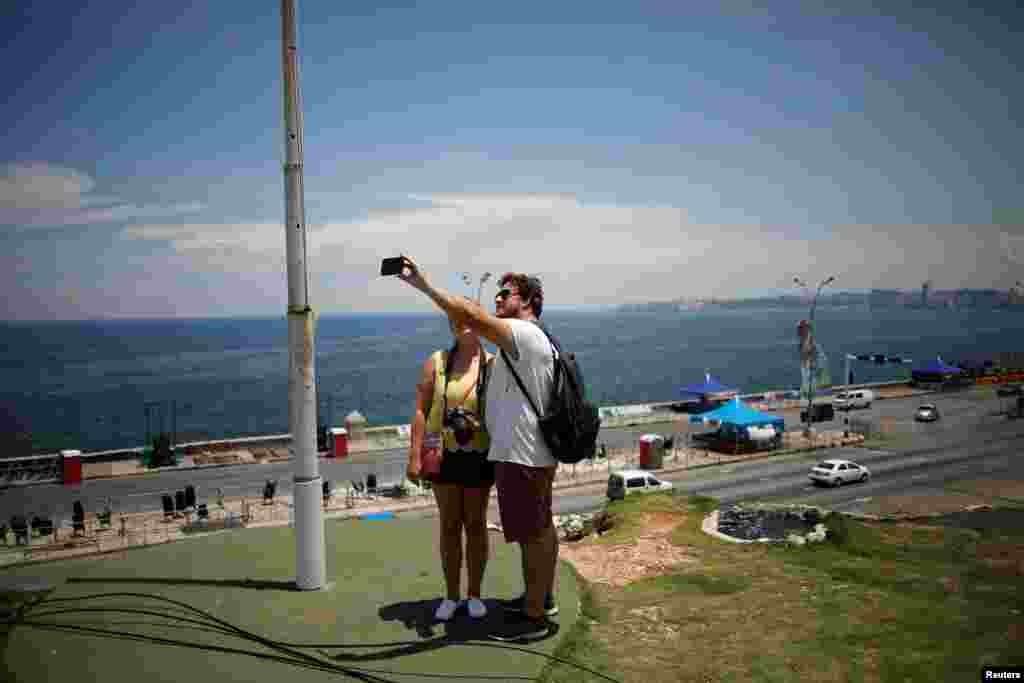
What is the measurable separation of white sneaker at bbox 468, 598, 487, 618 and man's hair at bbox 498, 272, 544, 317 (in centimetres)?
211

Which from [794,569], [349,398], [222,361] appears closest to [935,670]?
[794,569]

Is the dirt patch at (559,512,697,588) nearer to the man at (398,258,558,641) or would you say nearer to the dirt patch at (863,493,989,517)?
the man at (398,258,558,641)

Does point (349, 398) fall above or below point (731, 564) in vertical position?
below

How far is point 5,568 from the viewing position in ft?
53.7

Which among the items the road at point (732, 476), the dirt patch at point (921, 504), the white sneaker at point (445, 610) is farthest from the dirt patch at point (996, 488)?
the white sneaker at point (445, 610)

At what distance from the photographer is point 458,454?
16.0ft

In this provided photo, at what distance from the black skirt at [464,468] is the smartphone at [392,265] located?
1470mm

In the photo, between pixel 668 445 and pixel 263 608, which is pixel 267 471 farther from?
pixel 263 608

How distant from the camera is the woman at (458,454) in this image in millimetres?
4855

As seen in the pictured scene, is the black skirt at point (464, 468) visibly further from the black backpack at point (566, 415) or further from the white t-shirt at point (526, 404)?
the black backpack at point (566, 415)

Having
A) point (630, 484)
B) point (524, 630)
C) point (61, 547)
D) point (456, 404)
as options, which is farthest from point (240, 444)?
point (524, 630)

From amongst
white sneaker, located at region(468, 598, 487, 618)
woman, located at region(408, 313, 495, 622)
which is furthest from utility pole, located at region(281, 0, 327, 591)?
white sneaker, located at region(468, 598, 487, 618)

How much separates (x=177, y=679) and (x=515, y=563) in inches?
115

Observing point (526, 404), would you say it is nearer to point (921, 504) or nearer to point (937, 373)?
point (921, 504)
